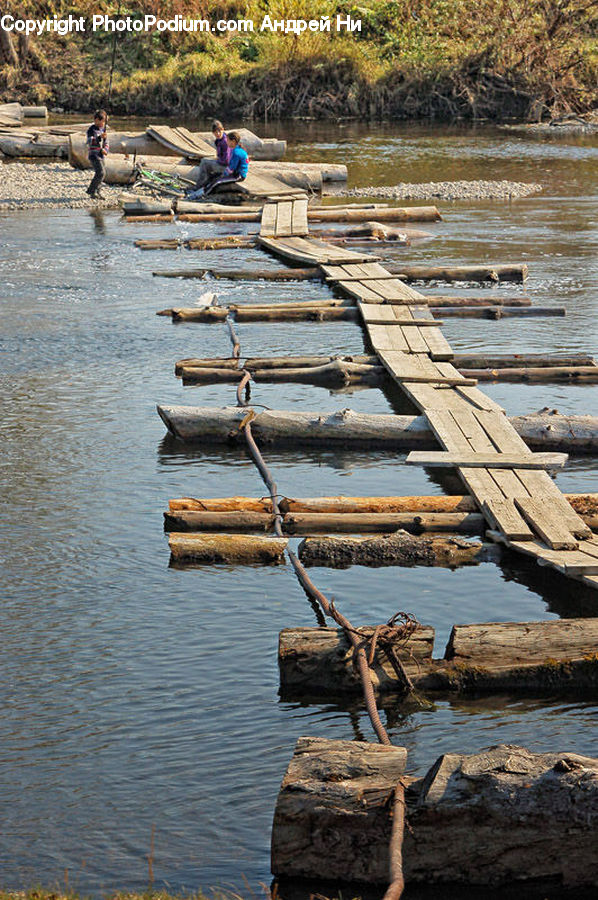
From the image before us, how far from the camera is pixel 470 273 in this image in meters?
18.3

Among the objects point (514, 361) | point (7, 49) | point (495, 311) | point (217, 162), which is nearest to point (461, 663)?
point (514, 361)

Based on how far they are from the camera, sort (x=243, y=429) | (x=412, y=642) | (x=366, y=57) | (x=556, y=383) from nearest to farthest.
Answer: (x=412, y=642)
(x=243, y=429)
(x=556, y=383)
(x=366, y=57)

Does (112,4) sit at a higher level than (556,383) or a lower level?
higher

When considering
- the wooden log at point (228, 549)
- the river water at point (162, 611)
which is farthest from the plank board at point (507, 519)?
the wooden log at point (228, 549)

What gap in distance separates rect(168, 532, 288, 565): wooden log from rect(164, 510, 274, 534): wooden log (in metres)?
0.32

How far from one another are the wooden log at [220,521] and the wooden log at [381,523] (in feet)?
0.59

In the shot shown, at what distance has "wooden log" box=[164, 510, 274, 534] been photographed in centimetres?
880

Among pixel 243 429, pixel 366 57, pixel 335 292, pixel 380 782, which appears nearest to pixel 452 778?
pixel 380 782

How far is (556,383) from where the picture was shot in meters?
13.0

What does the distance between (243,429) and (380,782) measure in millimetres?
6096

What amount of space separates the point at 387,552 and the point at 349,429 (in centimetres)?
254

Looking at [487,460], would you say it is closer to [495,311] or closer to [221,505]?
[221,505]

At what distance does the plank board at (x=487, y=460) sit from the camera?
9.67 m

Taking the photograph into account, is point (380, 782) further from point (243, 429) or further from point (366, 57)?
point (366, 57)
